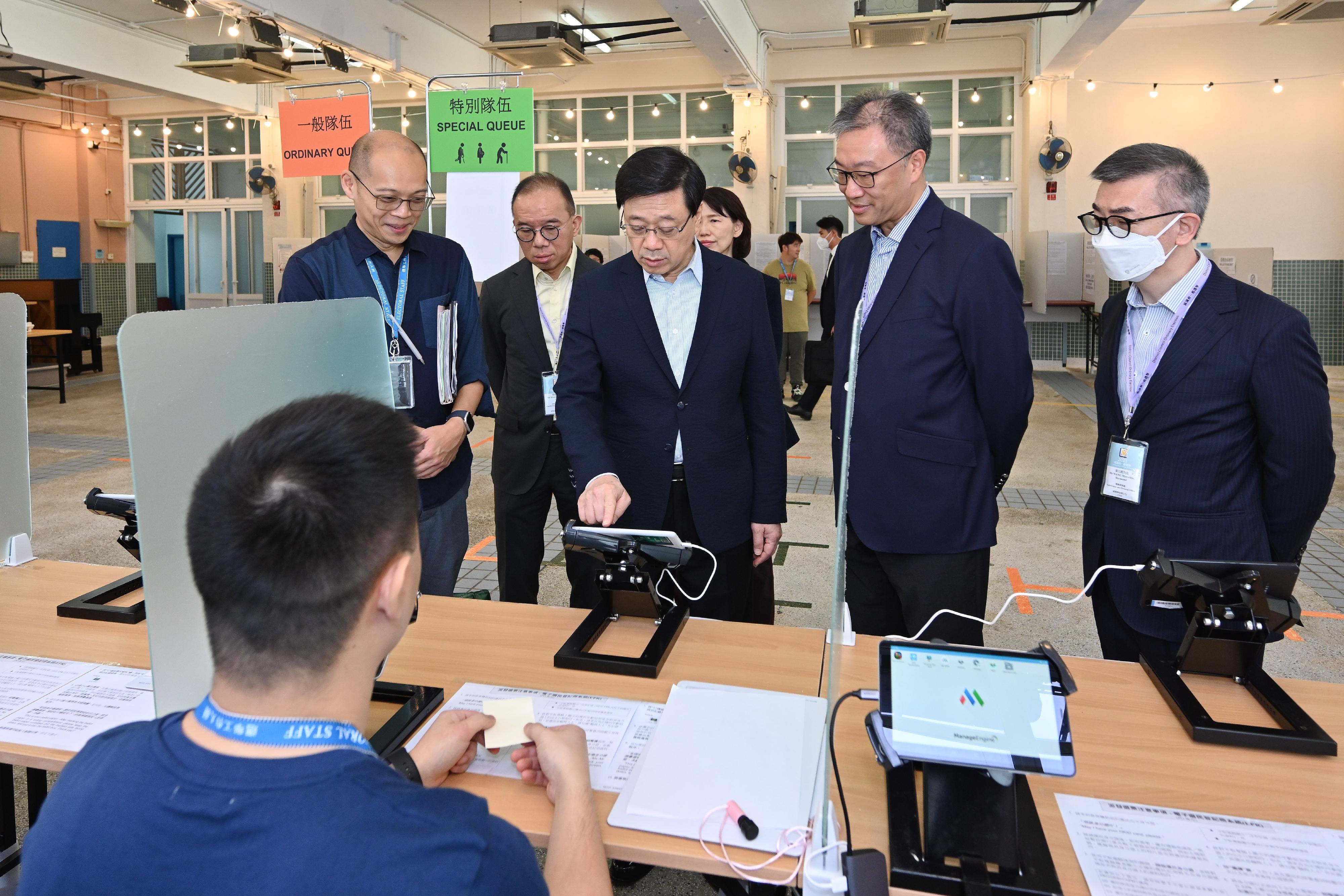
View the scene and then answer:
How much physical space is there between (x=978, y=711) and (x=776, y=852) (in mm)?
301

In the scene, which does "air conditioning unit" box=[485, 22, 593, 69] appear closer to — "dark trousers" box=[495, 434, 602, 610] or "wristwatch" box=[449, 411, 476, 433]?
"dark trousers" box=[495, 434, 602, 610]

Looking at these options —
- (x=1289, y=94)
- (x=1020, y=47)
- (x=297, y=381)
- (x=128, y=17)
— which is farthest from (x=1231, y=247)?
(x=128, y=17)

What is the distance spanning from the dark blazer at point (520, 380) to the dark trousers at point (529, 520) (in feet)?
0.10

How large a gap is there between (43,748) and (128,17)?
1197 centimetres

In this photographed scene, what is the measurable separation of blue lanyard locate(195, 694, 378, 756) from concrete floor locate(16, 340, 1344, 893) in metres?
1.42

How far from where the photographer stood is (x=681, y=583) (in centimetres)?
229

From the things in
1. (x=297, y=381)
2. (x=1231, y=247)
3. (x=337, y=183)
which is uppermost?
(x=337, y=183)

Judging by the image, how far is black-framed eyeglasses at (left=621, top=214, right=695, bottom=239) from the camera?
82.1 inches

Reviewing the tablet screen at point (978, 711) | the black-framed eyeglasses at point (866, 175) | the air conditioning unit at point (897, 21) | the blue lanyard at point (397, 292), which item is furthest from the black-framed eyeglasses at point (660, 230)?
the air conditioning unit at point (897, 21)

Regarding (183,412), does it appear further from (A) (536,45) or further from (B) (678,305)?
(A) (536,45)

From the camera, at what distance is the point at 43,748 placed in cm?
131

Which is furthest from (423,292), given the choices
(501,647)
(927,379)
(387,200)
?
(927,379)

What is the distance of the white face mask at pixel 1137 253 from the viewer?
185 centimetres

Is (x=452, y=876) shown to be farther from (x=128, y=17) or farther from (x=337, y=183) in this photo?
(x=337, y=183)
